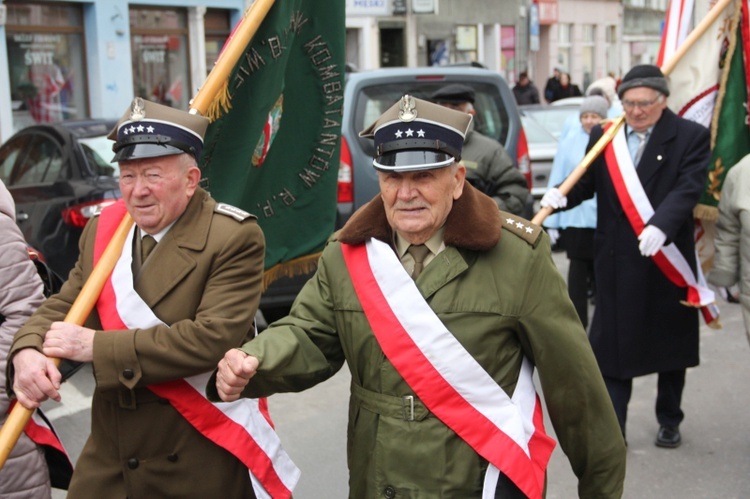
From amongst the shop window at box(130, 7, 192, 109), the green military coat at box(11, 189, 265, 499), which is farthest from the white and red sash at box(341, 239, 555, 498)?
the shop window at box(130, 7, 192, 109)

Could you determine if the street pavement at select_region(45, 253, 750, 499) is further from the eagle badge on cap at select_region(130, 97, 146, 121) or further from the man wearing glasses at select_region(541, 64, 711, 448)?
the eagle badge on cap at select_region(130, 97, 146, 121)

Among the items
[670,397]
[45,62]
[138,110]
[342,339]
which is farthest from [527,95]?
[342,339]

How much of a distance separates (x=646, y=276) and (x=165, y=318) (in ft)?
9.72

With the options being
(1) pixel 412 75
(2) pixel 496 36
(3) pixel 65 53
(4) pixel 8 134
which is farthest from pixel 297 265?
(2) pixel 496 36

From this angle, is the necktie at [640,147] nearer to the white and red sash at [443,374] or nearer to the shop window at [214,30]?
the white and red sash at [443,374]

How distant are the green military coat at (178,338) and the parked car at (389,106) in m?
4.37

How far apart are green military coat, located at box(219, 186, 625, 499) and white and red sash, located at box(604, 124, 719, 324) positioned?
2.44 m

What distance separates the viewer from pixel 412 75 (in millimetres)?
8273

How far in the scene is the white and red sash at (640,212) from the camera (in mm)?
5273

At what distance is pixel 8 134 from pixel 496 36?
19.1 meters

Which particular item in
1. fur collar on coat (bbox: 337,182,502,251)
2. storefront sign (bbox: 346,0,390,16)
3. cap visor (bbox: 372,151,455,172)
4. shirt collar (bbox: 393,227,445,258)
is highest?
storefront sign (bbox: 346,0,390,16)

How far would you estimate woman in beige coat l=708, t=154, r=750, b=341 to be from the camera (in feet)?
16.7

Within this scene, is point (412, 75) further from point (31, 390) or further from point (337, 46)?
point (31, 390)

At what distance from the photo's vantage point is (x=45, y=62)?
17.6m
